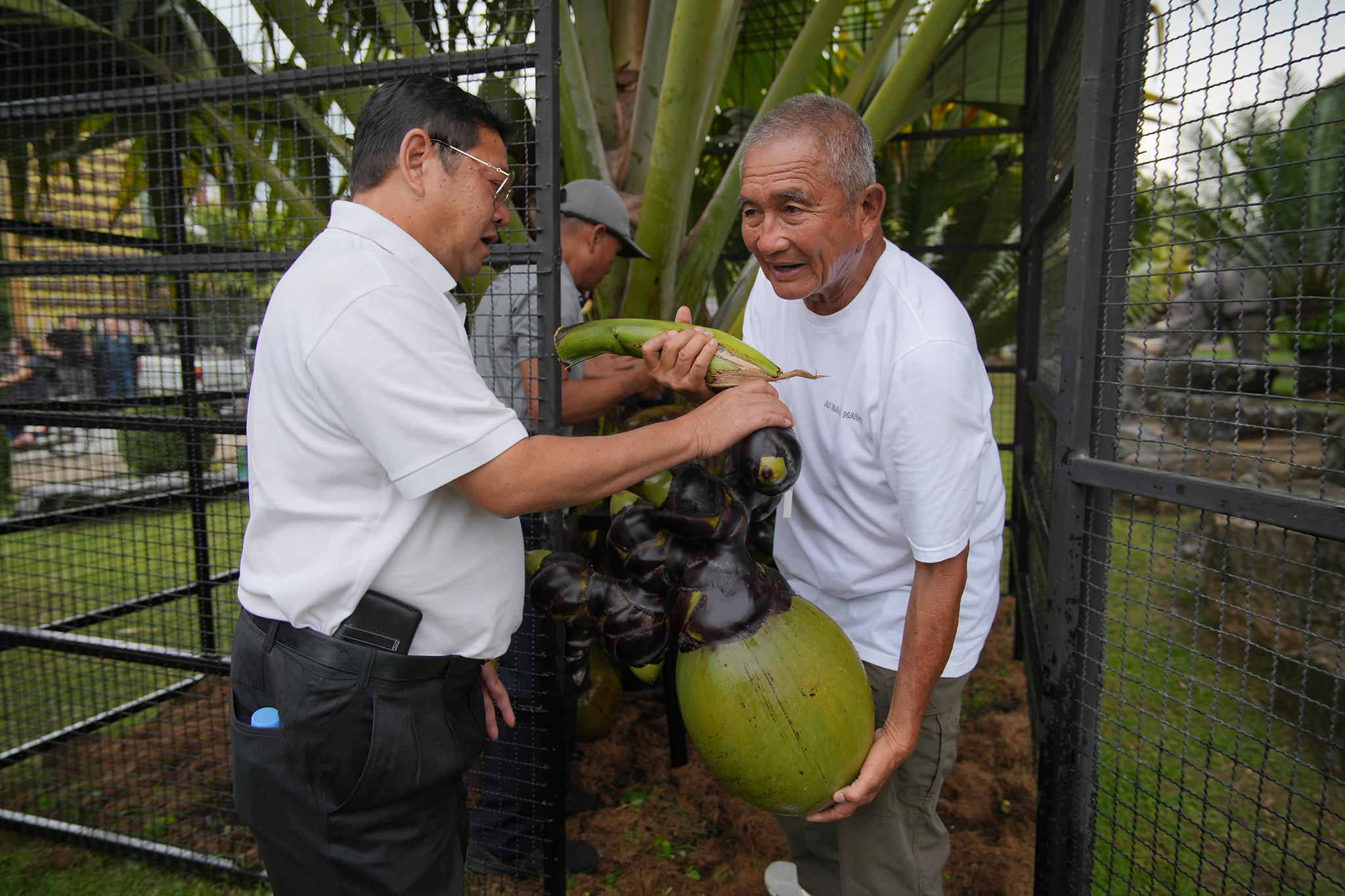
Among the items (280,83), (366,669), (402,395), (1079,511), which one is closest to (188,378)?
(280,83)

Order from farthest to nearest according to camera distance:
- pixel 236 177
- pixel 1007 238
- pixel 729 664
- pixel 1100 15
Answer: pixel 1007 238
pixel 236 177
pixel 1100 15
pixel 729 664

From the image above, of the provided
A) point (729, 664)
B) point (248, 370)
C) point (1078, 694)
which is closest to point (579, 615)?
point (729, 664)

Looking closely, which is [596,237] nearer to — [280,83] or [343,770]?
[280,83]

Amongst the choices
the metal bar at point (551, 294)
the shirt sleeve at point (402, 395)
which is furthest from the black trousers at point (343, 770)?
the metal bar at point (551, 294)

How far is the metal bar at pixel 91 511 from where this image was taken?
330 centimetres

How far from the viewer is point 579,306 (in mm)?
3023

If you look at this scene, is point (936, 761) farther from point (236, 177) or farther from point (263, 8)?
point (236, 177)

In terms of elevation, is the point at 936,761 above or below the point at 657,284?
below

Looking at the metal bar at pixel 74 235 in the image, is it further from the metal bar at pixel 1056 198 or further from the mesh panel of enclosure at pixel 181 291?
the metal bar at pixel 1056 198

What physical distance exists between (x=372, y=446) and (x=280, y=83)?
1600 mm

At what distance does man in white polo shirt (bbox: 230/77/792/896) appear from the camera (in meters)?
1.50

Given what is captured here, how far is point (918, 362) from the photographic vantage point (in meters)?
1.73

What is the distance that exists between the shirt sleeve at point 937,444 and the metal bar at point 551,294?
1.00 m

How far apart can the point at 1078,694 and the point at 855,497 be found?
0.76m
